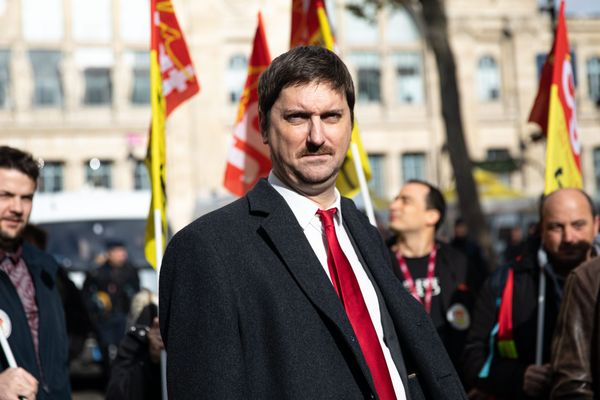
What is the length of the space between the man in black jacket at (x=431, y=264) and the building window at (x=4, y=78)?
3191 cm

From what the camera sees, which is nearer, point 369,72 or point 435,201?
point 435,201

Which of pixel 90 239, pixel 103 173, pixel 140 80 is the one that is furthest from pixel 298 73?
pixel 140 80

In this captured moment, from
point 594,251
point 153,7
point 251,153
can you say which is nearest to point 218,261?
point 594,251

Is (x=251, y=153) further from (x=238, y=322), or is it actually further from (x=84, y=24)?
(x=84, y=24)

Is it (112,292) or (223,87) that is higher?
(223,87)

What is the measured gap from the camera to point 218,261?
2.46 m

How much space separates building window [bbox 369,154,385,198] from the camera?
125 ft

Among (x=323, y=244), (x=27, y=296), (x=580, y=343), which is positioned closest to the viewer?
(x=323, y=244)

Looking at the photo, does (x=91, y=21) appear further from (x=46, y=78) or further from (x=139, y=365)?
(x=139, y=365)

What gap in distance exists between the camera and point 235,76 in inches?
1460

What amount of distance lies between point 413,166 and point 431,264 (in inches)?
1302

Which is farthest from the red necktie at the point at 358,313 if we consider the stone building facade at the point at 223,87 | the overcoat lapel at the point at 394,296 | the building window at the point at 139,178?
the building window at the point at 139,178

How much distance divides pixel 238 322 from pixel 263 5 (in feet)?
118

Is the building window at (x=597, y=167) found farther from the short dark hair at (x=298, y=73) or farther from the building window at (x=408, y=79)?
the short dark hair at (x=298, y=73)
